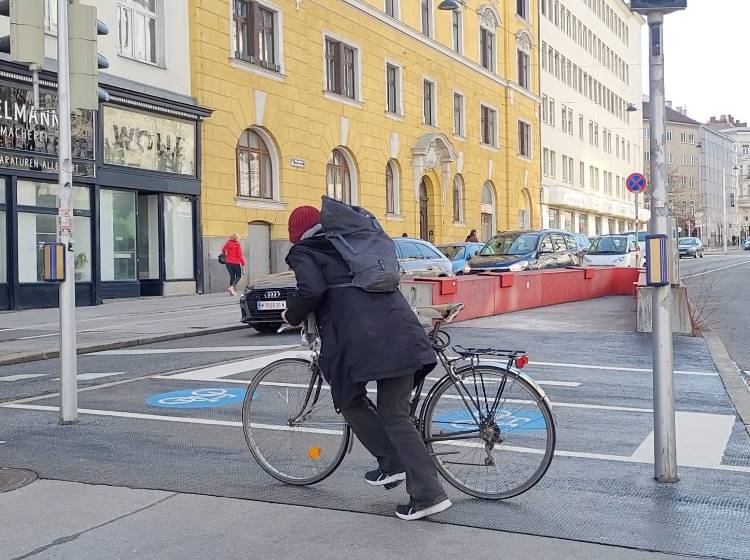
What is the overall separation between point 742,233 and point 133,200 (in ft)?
469

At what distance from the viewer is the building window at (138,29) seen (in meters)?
23.9

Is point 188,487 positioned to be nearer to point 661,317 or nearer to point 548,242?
point 661,317

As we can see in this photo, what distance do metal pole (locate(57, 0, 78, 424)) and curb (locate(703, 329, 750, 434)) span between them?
5351 mm

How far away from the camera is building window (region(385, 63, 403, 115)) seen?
3784cm

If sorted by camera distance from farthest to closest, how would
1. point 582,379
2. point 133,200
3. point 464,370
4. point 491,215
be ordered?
point 491,215 → point 133,200 → point 582,379 → point 464,370

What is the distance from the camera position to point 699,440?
22.4 feet

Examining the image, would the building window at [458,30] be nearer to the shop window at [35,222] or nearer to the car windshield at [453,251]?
the car windshield at [453,251]

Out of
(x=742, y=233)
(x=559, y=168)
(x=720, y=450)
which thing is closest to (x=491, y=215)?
(x=559, y=168)

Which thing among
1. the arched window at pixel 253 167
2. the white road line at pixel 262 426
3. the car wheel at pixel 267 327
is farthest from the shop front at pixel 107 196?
the white road line at pixel 262 426

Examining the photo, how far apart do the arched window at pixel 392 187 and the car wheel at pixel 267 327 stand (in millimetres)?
22587

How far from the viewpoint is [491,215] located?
4850 centimetres

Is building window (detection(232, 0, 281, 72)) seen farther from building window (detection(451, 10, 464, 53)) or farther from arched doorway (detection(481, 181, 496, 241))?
arched doorway (detection(481, 181, 496, 241))

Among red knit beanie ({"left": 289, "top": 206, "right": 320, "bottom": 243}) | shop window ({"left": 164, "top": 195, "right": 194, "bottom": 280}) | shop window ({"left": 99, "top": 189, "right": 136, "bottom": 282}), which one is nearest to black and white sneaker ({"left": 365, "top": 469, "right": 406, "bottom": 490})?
red knit beanie ({"left": 289, "top": 206, "right": 320, "bottom": 243})

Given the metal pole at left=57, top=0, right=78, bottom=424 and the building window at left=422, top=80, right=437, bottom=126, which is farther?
A: the building window at left=422, top=80, right=437, bottom=126
